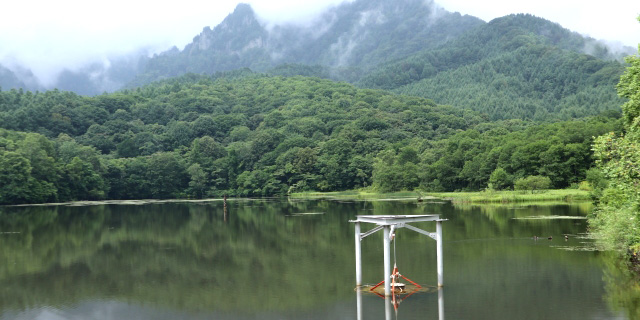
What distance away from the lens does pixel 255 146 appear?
144 metres

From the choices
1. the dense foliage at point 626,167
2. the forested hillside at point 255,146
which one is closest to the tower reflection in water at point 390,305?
the dense foliage at point 626,167

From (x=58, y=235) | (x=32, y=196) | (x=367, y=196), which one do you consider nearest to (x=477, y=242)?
(x=58, y=235)

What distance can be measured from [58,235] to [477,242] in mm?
30458

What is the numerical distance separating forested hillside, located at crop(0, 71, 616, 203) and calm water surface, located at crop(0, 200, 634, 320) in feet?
173

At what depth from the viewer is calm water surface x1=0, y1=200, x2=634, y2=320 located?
20703mm

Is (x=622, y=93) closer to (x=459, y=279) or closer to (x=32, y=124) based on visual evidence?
(x=459, y=279)

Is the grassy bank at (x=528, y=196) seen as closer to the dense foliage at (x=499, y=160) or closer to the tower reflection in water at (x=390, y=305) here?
the dense foliage at (x=499, y=160)

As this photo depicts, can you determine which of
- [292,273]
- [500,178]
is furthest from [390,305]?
[500,178]

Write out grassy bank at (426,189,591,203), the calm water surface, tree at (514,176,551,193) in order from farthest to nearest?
1. tree at (514,176,551,193)
2. grassy bank at (426,189,591,203)
3. the calm water surface

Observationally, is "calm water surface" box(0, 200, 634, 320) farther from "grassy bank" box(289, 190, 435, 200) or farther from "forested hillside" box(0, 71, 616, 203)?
"forested hillside" box(0, 71, 616, 203)

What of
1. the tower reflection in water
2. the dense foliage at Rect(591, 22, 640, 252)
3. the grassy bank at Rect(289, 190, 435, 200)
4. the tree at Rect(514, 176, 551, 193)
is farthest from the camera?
the grassy bank at Rect(289, 190, 435, 200)

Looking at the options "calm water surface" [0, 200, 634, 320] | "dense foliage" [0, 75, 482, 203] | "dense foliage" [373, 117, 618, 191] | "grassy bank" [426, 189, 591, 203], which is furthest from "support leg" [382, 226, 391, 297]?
"dense foliage" [0, 75, 482, 203]

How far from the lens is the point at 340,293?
75.4ft

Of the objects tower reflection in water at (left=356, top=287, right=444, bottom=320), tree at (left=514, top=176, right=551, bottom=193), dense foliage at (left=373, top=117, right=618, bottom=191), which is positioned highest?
dense foliage at (left=373, top=117, right=618, bottom=191)
